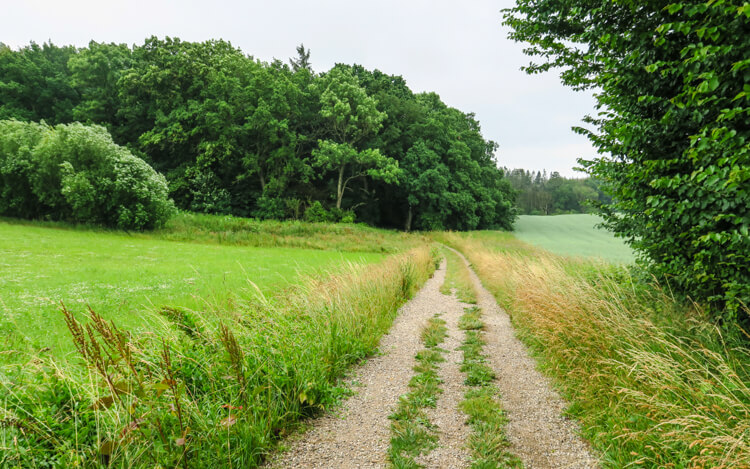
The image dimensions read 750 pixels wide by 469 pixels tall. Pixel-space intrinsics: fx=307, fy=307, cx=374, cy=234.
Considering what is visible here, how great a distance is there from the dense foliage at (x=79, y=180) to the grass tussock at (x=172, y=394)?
2525 cm

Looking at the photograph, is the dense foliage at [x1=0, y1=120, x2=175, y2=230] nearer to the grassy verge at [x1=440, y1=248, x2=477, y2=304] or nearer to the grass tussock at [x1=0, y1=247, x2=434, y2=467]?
the grassy verge at [x1=440, y1=248, x2=477, y2=304]

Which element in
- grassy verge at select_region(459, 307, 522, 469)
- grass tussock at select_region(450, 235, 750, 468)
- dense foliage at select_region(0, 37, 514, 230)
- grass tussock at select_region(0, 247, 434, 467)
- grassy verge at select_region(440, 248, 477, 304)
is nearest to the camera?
grass tussock at select_region(0, 247, 434, 467)

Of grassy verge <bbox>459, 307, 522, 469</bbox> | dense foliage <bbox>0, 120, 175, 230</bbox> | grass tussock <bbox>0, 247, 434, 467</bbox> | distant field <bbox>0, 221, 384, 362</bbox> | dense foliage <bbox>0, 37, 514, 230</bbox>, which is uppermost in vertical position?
dense foliage <bbox>0, 37, 514, 230</bbox>

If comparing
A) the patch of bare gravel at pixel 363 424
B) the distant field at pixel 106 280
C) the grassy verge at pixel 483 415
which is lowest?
the distant field at pixel 106 280

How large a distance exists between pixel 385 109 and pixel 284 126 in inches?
661

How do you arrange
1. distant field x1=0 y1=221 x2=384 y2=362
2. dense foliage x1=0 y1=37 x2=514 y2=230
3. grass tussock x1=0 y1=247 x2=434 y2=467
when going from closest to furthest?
grass tussock x1=0 y1=247 x2=434 y2=467 < distant field x1=0 y1=221 x2=384 y2=362 < dense foliage x1=0 y1=37 x2=514 y2=230

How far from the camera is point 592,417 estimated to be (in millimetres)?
3570

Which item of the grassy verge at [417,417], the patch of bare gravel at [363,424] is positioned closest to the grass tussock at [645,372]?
the grassy verge at [417,417]

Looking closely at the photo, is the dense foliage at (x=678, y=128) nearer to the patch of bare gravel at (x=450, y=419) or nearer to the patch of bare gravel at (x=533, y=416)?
the patch of bare gravel at (x=533, y=416)

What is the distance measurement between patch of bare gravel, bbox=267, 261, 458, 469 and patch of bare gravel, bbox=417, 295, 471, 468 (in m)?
0.54

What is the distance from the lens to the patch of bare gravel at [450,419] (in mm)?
3184

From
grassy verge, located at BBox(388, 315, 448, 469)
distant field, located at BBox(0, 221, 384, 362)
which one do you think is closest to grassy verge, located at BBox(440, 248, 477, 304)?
distant field, located at BBox(0, 221, 384, 362)

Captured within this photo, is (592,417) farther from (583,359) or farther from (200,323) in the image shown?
(200,323)

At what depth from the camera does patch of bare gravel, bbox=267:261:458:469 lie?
10.4 feet
